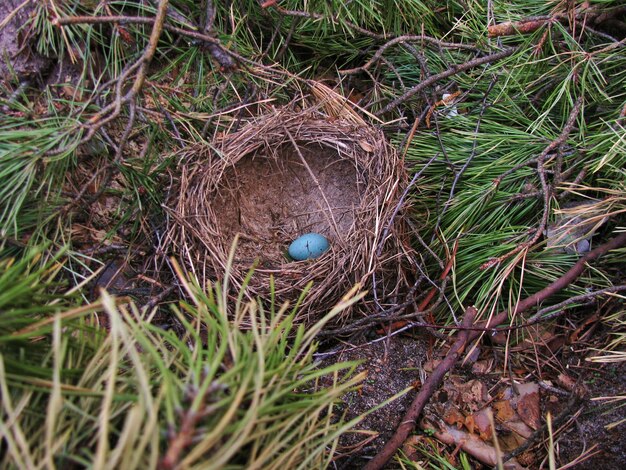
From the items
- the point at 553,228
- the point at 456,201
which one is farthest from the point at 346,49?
the point at 553,228

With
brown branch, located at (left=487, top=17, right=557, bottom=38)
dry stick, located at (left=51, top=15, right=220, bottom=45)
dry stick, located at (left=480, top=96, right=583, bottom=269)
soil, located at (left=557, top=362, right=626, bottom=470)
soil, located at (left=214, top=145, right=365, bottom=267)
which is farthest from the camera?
soil, located at (left=214, top=145, right=365, bottom=267)

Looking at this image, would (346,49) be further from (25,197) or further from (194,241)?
(25,197)

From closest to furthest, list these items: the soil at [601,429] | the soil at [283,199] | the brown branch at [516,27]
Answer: the soil at [601,429], the brown branch at [516,27], the soil at [283,199]

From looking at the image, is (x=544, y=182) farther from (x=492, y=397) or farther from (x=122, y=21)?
(x=122, y=21)

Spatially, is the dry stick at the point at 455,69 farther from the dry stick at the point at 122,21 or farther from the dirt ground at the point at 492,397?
Answer: the dirt ground at the point at 492,397

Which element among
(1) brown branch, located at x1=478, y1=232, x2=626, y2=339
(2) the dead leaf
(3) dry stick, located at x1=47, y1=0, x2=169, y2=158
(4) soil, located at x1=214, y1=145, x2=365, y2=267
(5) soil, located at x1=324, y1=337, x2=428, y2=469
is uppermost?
(3) dry stick, located at x1=47, y1=0, x2=169, y2=158

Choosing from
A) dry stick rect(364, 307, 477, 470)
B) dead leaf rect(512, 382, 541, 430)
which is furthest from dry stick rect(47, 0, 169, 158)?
dead leaf rect(512, 382, 541, 430)

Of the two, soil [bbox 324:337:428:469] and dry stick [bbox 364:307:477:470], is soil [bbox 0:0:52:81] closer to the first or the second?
soil [bbox 324:337:428:469]

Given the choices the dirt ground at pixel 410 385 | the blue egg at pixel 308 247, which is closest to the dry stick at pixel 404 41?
the blue egg at pixel 308 247
